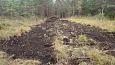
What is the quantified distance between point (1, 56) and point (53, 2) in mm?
46282

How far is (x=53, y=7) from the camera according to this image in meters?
51.2

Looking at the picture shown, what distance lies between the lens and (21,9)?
42969 millimetres

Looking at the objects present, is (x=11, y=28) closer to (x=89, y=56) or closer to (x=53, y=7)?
(x=89, y=56)

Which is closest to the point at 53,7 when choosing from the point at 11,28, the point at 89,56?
the point at 11,28

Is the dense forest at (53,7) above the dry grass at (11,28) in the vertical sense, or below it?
below

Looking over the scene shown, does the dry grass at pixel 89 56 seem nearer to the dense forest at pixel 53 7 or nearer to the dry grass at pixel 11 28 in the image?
the dry grass at pixel 11 28

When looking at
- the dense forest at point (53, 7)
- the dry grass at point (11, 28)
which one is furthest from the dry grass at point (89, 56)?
the dense forest at point (53, 7)

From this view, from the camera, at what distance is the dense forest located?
37531mm

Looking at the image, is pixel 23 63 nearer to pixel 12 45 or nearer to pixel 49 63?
pixel 49 63

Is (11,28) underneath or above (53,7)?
above

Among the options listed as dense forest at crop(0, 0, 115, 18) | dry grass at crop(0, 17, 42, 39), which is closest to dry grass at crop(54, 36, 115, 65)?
dry grass at crop(0, 17, 42, 39)

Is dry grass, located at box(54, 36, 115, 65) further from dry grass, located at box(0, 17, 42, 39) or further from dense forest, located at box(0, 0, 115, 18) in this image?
dense forest, located at box(0, 0, 115, 18)

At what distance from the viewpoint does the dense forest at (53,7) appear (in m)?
37.5

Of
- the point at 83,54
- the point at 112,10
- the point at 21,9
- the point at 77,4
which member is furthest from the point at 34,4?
the point at 83,54
